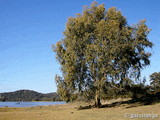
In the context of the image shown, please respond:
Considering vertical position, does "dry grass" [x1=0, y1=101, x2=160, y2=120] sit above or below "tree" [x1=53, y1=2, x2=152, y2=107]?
below

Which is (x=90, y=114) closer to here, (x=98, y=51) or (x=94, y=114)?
(x=94, y=114)

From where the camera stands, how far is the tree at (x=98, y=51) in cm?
2755

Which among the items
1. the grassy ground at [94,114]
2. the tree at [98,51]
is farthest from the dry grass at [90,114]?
the tree at [98,51]

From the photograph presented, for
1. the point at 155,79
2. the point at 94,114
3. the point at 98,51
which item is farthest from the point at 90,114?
the point at 155,79

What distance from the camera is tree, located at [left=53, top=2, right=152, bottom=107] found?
27.5m

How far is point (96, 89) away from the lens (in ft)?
98.7

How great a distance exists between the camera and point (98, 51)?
27422 mm

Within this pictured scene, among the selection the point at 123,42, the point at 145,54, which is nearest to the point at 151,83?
the point at 145,54

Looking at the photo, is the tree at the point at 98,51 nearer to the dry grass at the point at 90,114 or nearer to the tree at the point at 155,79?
the dry grass at the point at 90,114

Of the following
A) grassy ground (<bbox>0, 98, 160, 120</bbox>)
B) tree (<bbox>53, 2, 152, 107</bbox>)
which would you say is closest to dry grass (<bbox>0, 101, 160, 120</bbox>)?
grassy ground (<bbox>0, 98, 160, 120</bbox>)

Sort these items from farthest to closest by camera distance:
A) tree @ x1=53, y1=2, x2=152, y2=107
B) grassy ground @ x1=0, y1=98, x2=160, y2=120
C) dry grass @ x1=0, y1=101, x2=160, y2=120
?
tree @ x1=53, y1=2, x2=152, y2=107 < dry grass @ x1=0, y1=101, x2=160, y2=120 < grassy ground @ x1=0, y1=98, x2=160, y2=120

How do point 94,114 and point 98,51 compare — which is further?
point 98,51

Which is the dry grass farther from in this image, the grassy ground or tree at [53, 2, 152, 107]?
tree at [53, 2, 152, 107]

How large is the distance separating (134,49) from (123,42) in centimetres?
252
